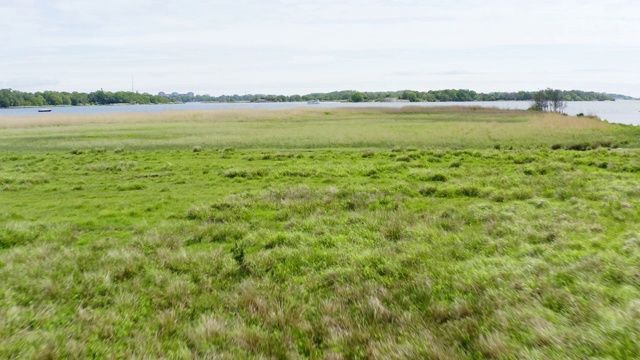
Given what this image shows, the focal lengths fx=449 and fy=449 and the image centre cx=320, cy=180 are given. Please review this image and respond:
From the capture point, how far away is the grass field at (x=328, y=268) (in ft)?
18.5

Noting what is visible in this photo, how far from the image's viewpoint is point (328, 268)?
880cm

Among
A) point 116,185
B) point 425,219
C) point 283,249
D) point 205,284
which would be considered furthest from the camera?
point 116,185

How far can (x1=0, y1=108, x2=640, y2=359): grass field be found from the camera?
18.5ft

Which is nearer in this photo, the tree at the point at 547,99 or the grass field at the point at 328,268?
the grass field at the point at 328,268

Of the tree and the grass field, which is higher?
the tree

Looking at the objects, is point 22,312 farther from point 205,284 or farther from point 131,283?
point 205,284

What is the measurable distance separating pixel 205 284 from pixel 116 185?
14987mm

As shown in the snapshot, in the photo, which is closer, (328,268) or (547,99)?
(328,268)

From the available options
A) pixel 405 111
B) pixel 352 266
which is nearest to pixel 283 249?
pixel 352 266

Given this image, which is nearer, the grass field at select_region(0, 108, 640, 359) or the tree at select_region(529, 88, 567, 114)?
the grass field at select_region(0, 108, 640, 359)

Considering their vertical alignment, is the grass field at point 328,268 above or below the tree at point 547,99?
below

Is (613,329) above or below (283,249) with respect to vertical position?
above

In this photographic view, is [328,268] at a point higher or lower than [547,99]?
lower

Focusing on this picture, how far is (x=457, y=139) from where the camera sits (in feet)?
141
